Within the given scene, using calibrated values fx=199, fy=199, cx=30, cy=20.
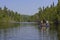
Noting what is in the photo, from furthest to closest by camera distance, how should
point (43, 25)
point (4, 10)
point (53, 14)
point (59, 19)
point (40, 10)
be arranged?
→ point (4, 10) < point (40, 10) < point (53, 14) < point (59, 19) < point (43, 25)

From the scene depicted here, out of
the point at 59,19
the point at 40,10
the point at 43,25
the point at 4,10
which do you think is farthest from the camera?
the point at 4,10

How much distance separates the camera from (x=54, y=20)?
132 meters

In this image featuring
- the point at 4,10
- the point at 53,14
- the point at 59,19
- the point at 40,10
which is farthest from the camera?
the point at 4,10

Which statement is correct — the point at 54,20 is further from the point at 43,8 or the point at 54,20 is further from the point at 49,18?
the point at 43,8

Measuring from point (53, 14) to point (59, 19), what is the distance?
11841 millimetres

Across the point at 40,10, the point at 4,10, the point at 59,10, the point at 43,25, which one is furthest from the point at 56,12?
the point at 4,10

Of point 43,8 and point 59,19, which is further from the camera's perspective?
point 43,8

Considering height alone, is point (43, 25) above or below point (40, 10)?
below

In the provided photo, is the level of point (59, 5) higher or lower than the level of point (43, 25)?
higher

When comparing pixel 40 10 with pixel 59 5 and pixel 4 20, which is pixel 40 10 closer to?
pixel 4 20

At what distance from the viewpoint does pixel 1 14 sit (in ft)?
585

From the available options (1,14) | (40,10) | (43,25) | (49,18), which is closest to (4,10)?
(1,14)

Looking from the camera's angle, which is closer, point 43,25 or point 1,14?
point 43,25

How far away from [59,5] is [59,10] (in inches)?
142
